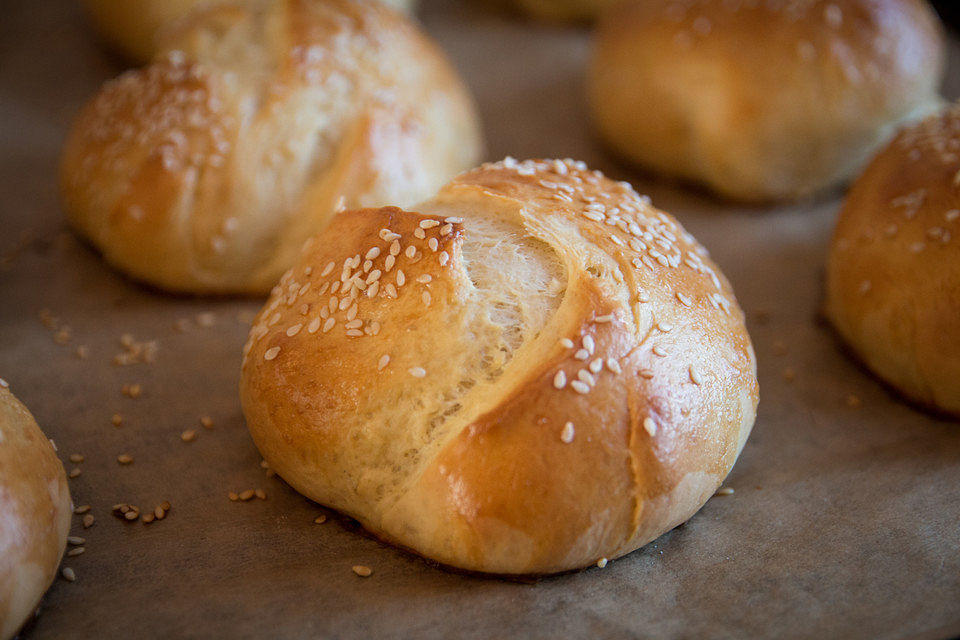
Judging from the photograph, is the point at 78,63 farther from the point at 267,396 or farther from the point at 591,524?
the point at 591,524

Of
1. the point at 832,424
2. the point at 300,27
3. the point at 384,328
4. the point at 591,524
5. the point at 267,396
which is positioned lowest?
the point at 832,424

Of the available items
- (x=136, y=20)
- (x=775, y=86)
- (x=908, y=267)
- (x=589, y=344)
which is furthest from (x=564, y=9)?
(x=589, y=344)

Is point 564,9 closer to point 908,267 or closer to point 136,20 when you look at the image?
point 136,20

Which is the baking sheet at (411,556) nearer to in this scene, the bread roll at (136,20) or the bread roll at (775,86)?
the bread roll at (775,86)

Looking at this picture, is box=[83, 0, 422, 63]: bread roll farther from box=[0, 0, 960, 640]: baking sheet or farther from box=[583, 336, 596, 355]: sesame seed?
box=[583, 336, 596, 355]: sesame seed

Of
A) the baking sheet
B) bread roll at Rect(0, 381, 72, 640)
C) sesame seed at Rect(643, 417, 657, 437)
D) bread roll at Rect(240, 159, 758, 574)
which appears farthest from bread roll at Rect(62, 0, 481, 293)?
sesame seed at Rect(643, 417, 657, 437)

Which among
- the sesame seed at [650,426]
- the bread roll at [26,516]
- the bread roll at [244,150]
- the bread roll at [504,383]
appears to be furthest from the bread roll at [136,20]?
the sesame seed at [650,426]

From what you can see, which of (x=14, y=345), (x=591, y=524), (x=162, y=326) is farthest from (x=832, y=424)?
(x=14, y=345)

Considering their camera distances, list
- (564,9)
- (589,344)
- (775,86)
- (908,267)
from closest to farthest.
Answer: (589,344)
(908,267)
(775,86)
(564,9)
